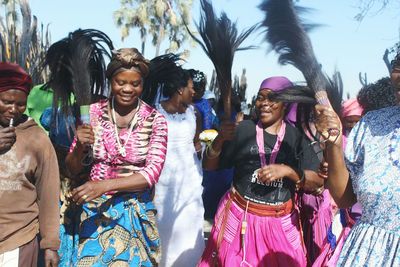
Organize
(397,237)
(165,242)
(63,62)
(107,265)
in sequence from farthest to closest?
(165,242)
(63,62)
(107,265)
(397,237)

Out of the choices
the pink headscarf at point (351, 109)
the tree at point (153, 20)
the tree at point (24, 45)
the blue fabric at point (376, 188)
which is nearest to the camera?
the blue fabric at point (376, 188)

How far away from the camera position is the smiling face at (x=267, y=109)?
409 cm

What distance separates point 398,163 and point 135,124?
1732 mm

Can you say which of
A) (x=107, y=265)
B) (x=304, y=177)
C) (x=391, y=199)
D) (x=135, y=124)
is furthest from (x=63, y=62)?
(x=391, y=199)

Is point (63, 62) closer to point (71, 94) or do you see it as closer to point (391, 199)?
point (71, 94)

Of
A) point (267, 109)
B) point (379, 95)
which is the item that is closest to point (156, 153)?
point (267, 109)

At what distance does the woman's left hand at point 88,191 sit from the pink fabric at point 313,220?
2023 mm

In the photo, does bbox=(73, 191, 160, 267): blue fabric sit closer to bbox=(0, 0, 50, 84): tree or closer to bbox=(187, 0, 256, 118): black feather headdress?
bbox=(187, 0, 256, 118): black feather headdress

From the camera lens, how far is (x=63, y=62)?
12.9 feet

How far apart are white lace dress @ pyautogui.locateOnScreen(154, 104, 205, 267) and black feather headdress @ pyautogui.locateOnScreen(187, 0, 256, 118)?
1990 millimetres

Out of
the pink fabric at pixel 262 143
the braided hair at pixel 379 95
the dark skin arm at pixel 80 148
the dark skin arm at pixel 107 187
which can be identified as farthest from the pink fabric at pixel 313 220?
the dark skin arm at pixel 80 148

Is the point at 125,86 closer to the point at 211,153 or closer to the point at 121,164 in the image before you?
the point at 121,164

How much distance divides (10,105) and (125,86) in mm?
770

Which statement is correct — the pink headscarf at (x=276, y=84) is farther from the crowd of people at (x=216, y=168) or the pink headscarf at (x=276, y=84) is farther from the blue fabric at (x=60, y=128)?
the blue fabric at (x=60, y=128)
